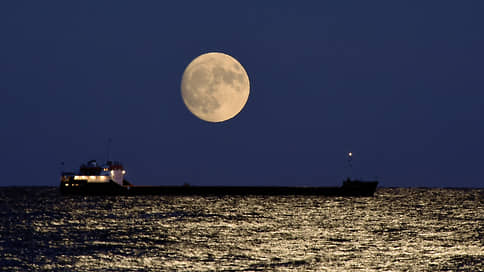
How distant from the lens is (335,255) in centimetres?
4450

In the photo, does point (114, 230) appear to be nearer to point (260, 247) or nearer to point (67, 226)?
point (67, 226)

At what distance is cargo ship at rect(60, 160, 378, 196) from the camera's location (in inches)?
5679

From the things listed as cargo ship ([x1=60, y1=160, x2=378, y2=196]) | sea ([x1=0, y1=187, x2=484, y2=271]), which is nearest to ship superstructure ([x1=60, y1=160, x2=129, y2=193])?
cargo ship ([x1=60, y1=160, x2=378, y2=196])

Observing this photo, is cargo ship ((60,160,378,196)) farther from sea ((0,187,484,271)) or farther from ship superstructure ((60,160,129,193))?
sea ((0,187,484,271))

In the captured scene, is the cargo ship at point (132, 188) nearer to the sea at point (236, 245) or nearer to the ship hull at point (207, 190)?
the ship hull at point (207, 190)

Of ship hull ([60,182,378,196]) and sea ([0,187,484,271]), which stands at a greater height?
ship hull ([60,182,378,196])

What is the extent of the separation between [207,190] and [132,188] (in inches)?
1139

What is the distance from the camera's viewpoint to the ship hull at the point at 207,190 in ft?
474

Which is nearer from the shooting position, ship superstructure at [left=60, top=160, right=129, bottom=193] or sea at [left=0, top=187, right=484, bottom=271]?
sea at [left=0, top=187, right=484, bottom=271]

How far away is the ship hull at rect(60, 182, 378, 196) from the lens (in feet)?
474

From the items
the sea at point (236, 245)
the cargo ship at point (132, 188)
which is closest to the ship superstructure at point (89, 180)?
the cargo ship at point (132, 188)

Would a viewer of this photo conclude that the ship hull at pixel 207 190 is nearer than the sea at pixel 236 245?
No

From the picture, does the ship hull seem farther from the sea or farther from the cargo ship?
the sea

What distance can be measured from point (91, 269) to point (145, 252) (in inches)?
339
